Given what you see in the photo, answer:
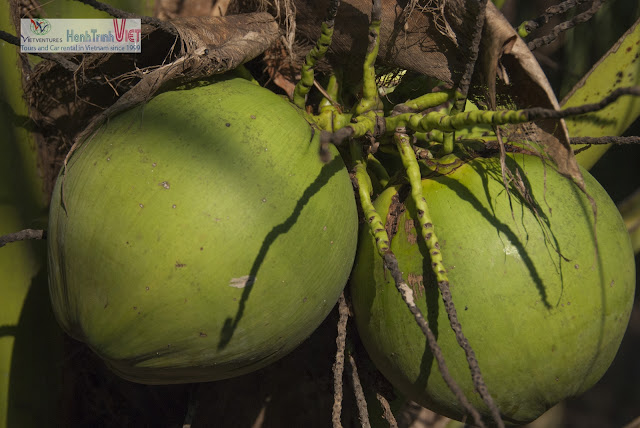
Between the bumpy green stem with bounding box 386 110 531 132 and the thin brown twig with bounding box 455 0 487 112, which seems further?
the thin brown twig with bounding box 455 0 487 112

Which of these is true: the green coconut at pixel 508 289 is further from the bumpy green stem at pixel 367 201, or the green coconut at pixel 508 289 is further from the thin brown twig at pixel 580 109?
the thin brown twig at pixel 580 109

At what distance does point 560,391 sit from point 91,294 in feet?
2.29

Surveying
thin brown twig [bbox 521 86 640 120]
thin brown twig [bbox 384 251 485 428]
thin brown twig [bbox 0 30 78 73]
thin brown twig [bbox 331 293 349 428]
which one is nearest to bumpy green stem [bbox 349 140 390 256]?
thin brown twig [bbox 384 251 485 428]

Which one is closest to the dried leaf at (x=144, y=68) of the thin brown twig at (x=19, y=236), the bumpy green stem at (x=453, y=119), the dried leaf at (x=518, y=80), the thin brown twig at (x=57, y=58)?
the thin brown twig at (x=57, y=58)

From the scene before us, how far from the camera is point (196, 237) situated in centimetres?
76

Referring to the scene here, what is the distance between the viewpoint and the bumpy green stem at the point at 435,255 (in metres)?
0.72

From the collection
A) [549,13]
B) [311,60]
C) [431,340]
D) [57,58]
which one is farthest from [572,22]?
[57,58]

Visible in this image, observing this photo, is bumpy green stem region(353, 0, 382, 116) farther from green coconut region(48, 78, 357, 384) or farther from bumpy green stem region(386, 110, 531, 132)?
green coconut region(48, 78, 357, 384)

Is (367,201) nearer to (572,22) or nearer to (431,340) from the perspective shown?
(431,340)

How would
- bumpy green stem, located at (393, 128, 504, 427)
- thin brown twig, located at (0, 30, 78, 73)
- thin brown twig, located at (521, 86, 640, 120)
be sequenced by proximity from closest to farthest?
thin brown twig, located at (521, 86, 640, 120), bumpy green stem, located at (393, 128, 504, 427), thin brown twig, located at (0, 30, 78, 73)

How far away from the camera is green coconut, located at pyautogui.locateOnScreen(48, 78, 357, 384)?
76 centimetres

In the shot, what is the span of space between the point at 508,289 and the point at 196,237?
0.44m

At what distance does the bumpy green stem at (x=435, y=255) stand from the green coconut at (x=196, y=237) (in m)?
0.11

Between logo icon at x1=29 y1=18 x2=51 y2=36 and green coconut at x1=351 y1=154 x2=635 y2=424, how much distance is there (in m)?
0.64
